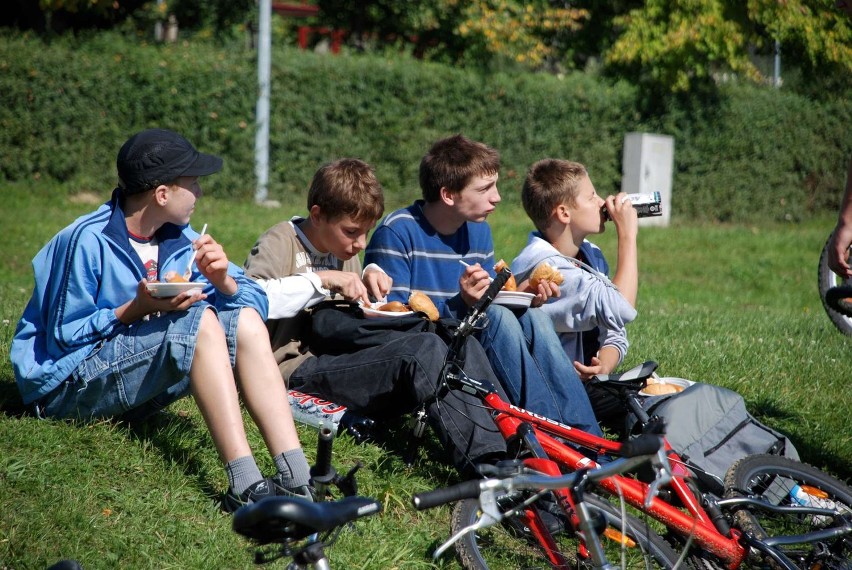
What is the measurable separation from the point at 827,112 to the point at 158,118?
39.9 ft

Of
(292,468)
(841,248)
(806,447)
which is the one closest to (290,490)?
(292,468)

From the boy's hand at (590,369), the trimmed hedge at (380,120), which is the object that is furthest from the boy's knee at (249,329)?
the trimmed hedge at (380,120)

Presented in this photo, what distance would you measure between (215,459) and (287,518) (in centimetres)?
217

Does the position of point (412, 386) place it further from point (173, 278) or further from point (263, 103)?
point (263, 103)

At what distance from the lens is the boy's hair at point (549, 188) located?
481 cm

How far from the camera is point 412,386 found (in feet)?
13.0

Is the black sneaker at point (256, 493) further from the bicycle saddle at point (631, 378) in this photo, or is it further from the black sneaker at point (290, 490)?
the bicycle saddle at point (631, 378)

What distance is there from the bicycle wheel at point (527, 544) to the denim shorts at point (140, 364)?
108cm

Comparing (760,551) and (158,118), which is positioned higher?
(158,118)

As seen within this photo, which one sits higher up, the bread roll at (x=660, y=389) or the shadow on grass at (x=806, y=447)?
the bread roll at (x=660, y=389)

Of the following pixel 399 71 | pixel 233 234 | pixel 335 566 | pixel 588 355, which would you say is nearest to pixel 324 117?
pixel 399 71

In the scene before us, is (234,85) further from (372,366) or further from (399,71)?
(372,366)

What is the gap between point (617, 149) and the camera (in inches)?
667

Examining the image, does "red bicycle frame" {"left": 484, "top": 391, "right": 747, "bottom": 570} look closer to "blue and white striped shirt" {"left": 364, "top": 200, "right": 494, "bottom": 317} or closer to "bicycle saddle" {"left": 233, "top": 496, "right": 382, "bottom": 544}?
"blue and white striped shirt" {"left": 364, "top": 200, "right": 494, "bottom": 317}
